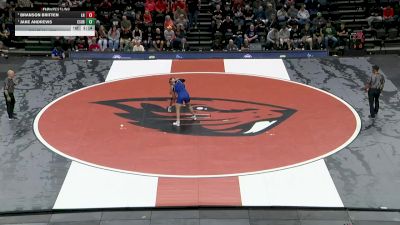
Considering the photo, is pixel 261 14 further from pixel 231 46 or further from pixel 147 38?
pixel 147 38

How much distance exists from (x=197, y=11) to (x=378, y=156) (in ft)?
41.7

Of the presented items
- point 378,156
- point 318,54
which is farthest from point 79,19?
point 378,156

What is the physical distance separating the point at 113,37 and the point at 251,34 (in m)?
4.99

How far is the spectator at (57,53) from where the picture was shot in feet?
76.9

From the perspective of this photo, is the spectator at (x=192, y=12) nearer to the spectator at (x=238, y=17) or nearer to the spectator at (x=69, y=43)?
the spectator at (x=238, y=17)

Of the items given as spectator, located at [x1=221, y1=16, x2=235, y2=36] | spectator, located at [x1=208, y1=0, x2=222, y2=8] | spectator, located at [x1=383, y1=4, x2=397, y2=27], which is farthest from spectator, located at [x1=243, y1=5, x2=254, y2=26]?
spectator, located at [x1=383, y1=4, x2=397, y2=27]

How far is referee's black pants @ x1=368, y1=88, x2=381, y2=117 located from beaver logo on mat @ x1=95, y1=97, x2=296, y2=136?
1984mm

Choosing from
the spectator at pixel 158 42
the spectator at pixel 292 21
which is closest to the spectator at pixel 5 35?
the spectator at pixel 158 42

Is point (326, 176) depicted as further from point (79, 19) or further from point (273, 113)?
point (79, 19)

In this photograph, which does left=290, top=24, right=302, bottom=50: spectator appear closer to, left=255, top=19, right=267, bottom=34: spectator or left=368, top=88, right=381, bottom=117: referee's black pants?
left=255, top=19, right=267, bottom=34: spectator

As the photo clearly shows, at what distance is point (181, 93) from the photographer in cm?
1681

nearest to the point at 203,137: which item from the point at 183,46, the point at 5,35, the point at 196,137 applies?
the point at 196,137

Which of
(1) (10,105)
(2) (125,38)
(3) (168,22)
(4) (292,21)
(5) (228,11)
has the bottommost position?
(1) (10,105)

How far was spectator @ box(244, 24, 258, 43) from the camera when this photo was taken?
24.9 meters
